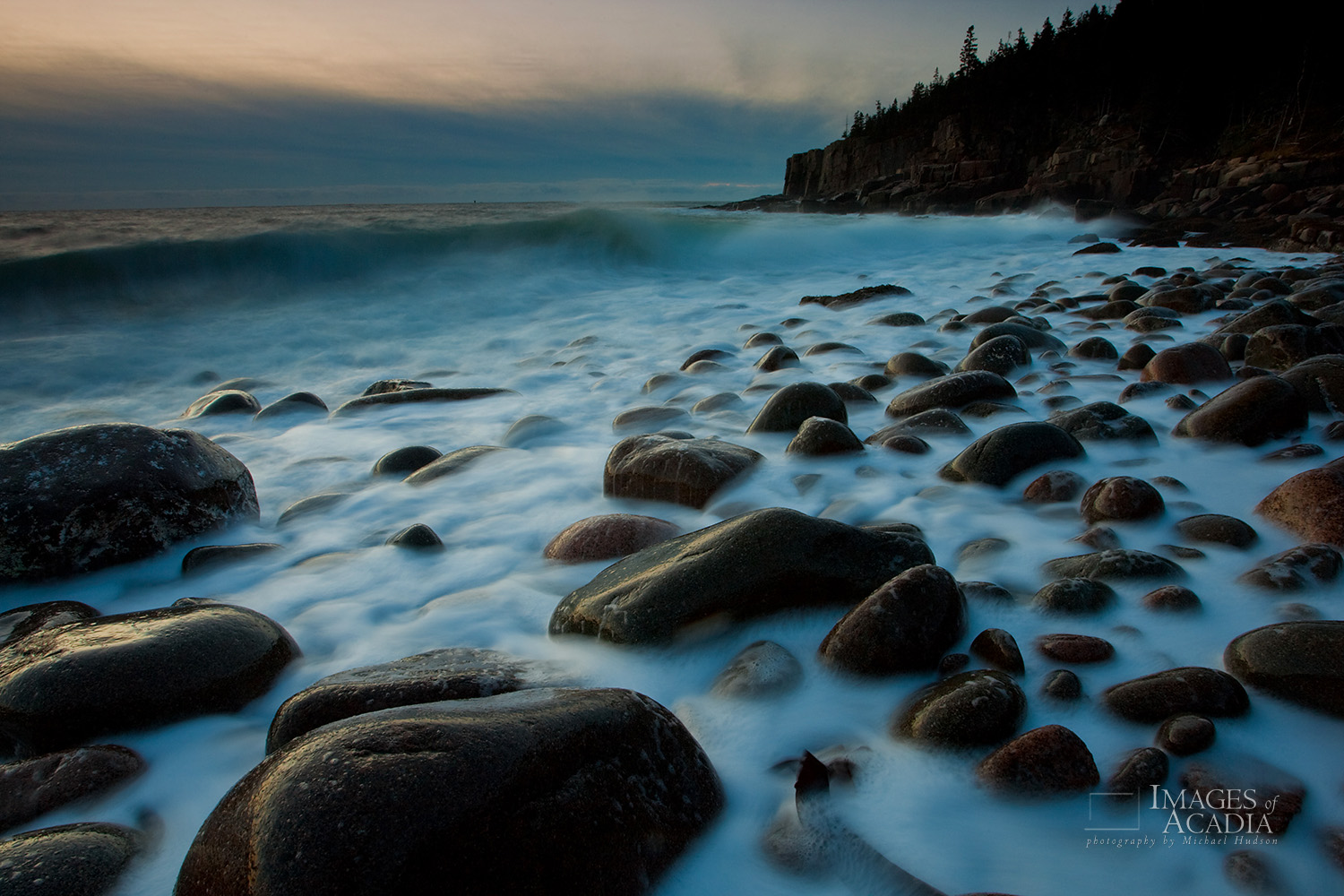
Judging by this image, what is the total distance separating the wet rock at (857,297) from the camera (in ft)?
25.3

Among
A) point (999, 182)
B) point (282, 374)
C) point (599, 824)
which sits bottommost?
point (282, 374)

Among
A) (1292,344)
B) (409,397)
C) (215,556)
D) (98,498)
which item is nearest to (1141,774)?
(215,556)

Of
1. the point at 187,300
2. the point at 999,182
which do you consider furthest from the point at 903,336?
the point at 999,182

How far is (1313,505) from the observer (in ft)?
6.30

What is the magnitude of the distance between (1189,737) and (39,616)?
283 cm

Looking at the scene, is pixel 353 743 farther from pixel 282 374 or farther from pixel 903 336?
pixel 282 374

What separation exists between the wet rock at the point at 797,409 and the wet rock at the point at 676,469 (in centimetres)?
42

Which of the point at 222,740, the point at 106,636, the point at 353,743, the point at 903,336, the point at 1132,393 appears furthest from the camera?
the point at 903,336

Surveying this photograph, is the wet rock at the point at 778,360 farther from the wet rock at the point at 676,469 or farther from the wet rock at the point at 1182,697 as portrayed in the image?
the wet rock at the point at 1182,697

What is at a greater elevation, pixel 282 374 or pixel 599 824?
pixel 599 824

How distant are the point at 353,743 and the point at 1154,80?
44426mm

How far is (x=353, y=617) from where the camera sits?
2.06m

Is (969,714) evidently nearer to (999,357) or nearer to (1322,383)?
(1322,383)

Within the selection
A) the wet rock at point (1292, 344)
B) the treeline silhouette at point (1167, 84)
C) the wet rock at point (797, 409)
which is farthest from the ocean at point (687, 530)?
the treeline silhouette at point (1167, 84)
